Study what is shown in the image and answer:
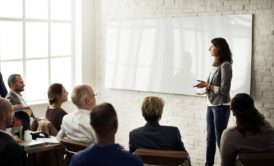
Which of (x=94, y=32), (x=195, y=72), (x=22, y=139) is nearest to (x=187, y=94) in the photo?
(x=195, y=72)

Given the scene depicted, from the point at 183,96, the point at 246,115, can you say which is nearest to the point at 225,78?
the point at 183,96

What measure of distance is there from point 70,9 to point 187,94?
2435 mm

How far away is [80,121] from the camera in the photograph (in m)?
4.02

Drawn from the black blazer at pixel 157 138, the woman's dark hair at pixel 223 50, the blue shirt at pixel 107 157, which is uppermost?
the woman's dark hair at pixel 223 50

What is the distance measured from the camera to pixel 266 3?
575 centimetres

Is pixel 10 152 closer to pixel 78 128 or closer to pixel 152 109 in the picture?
pixel 78 128

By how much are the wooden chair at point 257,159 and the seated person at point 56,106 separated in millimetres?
2085

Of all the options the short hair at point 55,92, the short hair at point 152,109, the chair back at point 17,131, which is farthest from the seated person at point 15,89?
the short hair at point 152,109

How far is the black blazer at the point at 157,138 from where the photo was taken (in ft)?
11.9

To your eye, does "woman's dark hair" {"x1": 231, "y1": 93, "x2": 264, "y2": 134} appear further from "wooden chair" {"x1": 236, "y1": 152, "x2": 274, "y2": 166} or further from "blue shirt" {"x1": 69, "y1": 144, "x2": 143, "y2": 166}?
"blue shirt" {"x1": 69, "y1": 144, "x2": 143, "y2": 166}

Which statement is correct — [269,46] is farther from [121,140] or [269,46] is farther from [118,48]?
[121,140]

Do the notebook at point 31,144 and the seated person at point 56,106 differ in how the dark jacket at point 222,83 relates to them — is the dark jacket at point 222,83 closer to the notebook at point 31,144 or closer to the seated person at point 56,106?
the seated person at point 56,106

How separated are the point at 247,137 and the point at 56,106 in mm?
2132

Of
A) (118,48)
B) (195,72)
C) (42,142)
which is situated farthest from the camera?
(118,48)
